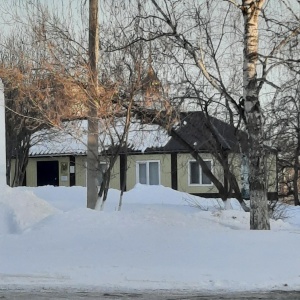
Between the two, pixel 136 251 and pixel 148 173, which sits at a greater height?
pixel 148 173

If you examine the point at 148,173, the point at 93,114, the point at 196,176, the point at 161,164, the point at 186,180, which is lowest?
the point at 186,180

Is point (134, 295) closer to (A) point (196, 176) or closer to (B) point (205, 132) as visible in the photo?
(B) point (205, 132)

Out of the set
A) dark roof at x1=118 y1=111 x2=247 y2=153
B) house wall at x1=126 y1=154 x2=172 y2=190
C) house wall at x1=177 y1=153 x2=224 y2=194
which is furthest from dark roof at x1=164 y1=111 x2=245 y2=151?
house wall at x1=126 y1=154 x2=172 y2=190

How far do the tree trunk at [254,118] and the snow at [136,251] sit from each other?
730mm

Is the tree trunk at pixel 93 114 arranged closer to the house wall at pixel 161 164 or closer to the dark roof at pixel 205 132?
the dark roof at pixel 205 132

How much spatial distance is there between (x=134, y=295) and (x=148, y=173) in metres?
21.3

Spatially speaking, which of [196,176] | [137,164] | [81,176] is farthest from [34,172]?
[196,176]

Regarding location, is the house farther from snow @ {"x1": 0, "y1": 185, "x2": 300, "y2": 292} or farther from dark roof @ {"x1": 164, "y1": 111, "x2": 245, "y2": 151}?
snow @ {"x1": 0, "y1": 185, "x2": 300, "y2": 292}

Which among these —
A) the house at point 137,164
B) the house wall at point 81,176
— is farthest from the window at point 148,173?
the house wall at point 81,176

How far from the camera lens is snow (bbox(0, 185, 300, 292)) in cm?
843

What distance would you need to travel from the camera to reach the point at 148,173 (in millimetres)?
28953

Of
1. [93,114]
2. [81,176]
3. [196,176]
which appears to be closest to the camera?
[93,114]

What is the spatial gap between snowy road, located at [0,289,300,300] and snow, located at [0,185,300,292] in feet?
0.92

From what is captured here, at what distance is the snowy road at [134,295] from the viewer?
7500 mm
